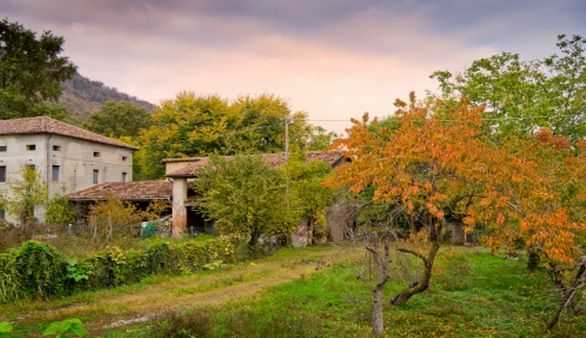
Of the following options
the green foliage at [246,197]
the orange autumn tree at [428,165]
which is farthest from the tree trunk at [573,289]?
the green foliage at [246,197]

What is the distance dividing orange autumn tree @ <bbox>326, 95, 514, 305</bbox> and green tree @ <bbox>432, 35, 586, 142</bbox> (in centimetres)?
1391

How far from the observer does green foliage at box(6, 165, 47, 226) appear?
29.6 metres

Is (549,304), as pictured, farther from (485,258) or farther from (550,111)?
(550,111)

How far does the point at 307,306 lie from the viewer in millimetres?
11438

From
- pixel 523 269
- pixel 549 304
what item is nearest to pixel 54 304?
pixel 549 304

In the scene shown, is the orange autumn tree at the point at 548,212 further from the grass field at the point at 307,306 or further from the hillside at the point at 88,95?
the hillside at the point at 88,95

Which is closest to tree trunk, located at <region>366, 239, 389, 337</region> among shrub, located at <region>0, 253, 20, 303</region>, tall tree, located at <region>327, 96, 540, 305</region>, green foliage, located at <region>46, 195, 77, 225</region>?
tall tree, located at <region>327, 96, 540, 305</region>

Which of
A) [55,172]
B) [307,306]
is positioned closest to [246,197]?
[307,306]

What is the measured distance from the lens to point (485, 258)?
69.7ft

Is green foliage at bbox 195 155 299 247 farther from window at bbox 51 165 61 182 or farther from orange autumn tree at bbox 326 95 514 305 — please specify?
window at bbox 51 165 61 182

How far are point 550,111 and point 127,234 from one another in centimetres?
2035

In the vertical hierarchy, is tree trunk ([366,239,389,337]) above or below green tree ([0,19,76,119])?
below

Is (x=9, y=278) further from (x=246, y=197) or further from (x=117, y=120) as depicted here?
(x=117, y=120)

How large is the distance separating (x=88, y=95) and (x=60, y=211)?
67933mm
